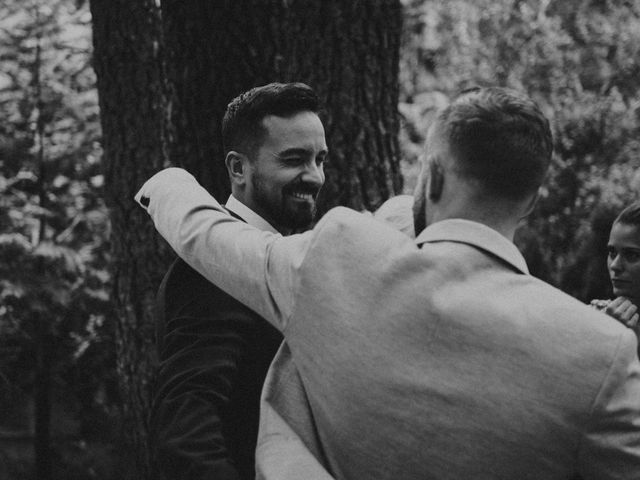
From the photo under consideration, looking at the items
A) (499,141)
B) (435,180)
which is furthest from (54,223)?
(499,141)

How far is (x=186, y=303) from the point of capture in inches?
94.3

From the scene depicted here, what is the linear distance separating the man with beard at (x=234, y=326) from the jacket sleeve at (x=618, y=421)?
0.87m

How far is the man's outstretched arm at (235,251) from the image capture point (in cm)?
191

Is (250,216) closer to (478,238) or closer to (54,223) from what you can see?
(478,238)

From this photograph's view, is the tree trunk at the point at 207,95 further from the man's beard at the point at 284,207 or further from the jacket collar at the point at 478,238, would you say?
the jacket collar at the point at 478,238

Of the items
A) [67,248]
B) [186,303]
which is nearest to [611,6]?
[67,248]

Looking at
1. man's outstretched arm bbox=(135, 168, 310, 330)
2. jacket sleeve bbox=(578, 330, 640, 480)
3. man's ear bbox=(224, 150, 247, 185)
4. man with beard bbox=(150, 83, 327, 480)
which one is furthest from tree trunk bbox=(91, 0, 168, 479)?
jacket sleeve bbox=(578, 330, 640, 480)

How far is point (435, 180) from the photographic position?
74.0 inches

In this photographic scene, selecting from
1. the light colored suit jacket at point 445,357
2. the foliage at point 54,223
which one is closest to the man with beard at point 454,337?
the light colored suit jacket at point 445,357

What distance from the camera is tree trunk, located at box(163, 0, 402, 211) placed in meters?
3.66

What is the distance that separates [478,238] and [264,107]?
46.5 inches

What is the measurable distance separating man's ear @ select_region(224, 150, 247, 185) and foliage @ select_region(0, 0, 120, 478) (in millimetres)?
4367

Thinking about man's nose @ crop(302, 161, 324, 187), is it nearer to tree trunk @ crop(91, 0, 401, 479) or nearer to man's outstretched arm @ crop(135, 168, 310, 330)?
man's outstretched arm @ crop(135, 168, 310, 330)

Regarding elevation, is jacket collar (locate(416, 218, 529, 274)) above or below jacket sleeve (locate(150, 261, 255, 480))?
above
